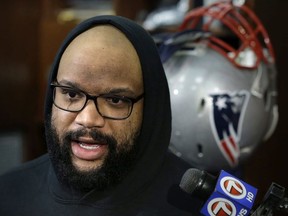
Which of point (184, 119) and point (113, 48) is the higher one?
point (113, 48)

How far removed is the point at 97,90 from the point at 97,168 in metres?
0.13

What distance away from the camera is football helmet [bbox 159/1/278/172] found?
135 centimetres

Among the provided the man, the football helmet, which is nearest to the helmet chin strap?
the football helmet

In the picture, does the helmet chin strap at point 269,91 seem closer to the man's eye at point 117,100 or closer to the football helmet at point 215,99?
the football helmet at point 215,99

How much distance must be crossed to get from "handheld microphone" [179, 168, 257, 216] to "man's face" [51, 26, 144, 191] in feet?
0.60

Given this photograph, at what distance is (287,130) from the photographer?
5.39 feet

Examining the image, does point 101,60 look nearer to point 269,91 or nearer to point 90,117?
point 90,117

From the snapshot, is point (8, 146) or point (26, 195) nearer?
point (26, 195)

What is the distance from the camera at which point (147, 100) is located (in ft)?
3.15

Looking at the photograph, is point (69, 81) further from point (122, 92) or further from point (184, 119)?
point (184, 119)

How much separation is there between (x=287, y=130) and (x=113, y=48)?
2.87 feet

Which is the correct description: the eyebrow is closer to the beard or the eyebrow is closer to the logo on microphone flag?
the beard

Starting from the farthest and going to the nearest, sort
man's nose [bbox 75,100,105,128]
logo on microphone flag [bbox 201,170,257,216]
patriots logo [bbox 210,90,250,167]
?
patriots logo [bbox 210,90,250,167] < man's nose [bbox 75,100,105,128] < logo on microphone flag [bbox 201,170,257,216]

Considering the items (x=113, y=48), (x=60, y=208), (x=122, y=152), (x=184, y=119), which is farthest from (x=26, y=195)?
(x=184, y=119)
